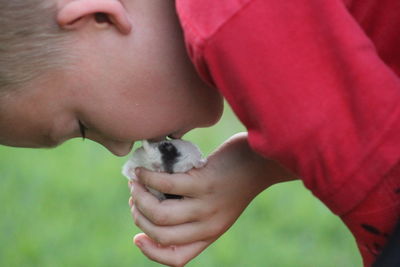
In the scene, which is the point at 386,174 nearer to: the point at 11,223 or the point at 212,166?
the point at 212,166

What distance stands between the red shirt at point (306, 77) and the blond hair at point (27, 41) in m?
0.21

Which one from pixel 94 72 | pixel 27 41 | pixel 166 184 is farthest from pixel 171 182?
pixel 27 41

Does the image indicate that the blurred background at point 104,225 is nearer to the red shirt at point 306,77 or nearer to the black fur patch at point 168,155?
the black fur patch at point 168,155

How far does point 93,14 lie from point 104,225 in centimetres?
134

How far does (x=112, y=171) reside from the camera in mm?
2945

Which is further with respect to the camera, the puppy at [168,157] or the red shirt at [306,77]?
the puppy at [168,157]

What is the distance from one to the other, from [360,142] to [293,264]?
1.23 metres

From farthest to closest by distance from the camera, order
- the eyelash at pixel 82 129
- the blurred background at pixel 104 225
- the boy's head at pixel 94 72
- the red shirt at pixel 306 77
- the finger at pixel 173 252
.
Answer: the blurred background at pixel 104 225, the finger at pixel 173 252, the eyelash at pixel 82 129, the boy's head at pixel 94 72, the red shirt at pixel 306 77

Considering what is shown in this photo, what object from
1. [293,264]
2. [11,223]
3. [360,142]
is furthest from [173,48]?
[11,223]

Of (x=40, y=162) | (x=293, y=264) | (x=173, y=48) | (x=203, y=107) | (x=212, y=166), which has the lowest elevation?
(x=40, y=162)

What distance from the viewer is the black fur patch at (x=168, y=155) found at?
155 centimetres

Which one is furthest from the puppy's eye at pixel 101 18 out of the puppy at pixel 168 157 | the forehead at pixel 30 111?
the puppy at pixel 168 157

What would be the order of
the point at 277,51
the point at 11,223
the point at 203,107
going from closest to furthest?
1. the point at 277,51
2. the point at 203,107
3. the point at 11,223

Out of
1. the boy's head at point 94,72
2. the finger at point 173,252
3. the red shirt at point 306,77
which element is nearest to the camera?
the red shirt at point 306,77
